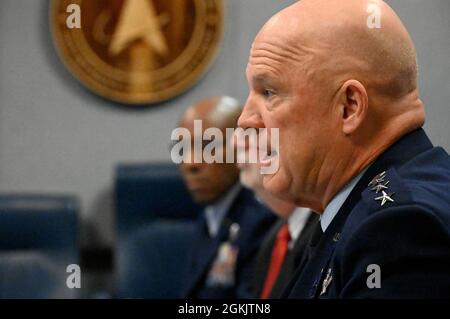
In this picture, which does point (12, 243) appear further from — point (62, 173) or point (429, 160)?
point (429, 160)

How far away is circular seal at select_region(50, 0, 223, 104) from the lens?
2.97 metres

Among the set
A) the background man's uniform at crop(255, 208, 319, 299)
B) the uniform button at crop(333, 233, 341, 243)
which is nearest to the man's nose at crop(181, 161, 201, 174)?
the background man's uniform at crop(255, 208, 319, 299)

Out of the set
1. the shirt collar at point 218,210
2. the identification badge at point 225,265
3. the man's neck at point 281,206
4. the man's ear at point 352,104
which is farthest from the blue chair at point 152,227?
the man's ear at point 352,104

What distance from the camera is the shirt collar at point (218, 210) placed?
228cm

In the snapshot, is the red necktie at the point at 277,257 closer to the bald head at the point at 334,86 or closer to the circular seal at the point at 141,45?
the bald head at the point at 334,86

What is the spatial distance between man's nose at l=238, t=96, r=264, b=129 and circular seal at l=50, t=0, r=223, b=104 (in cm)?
201

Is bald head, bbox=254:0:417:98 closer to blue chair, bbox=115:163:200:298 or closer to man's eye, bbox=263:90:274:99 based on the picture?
man's eye, bbox=263:90:274:99

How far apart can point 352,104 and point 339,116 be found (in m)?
0.02

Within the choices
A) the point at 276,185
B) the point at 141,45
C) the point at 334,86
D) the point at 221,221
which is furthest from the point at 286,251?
the point at 141,45

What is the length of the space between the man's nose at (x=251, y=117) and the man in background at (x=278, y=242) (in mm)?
493

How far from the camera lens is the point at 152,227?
8.89 feet

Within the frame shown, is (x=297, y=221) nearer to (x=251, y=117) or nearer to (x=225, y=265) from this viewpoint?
(x=225, y=265)

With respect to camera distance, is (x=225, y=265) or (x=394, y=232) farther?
(x=225, y=265)
